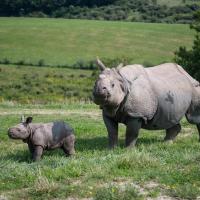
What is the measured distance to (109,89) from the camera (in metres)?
11.1

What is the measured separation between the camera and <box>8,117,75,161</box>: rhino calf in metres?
11.6

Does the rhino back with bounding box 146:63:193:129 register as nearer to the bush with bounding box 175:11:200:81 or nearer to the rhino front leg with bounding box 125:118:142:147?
the rhino front leg with bounding box 125:118:142:147

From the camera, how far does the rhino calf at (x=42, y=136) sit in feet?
38.0

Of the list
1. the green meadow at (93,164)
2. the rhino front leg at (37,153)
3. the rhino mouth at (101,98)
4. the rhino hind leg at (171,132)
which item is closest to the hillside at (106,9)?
the green meadow at (93,164)

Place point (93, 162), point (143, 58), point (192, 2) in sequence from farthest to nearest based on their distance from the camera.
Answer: point (192, 2)
point (143, 58)
point (93, 162)

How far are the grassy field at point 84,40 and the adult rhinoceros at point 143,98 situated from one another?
60.6 m

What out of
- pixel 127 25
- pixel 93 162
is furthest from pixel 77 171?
pixel 127 25

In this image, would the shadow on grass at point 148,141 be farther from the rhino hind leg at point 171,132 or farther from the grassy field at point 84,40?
the grassy field at point 84,40

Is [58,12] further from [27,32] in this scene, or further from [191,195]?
[191,195]

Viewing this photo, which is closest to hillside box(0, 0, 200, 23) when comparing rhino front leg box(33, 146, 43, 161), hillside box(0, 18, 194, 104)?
hillside box(0, 18, 194, 104)

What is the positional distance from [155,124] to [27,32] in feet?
263

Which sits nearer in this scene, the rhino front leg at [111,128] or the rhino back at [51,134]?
the rhino back at [51,134]

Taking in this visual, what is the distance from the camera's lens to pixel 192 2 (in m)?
110

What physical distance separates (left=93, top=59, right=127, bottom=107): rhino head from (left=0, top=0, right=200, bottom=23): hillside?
9595cm
